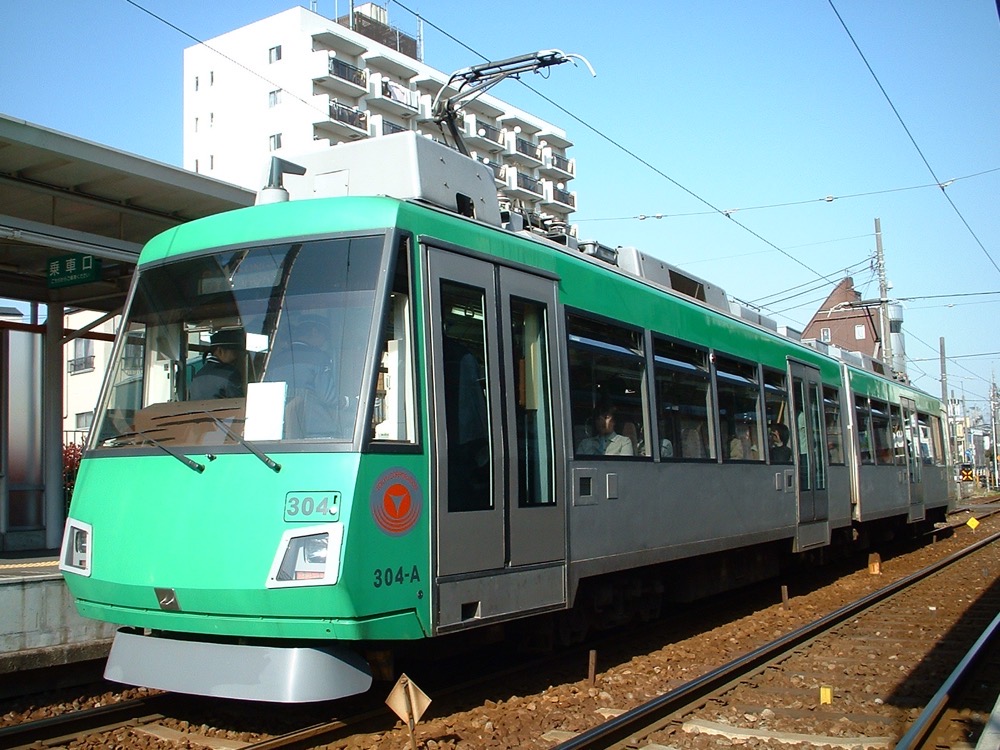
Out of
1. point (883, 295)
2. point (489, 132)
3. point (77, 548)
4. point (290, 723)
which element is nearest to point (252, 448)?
point (77, 548)

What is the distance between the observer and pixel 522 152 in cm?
7219

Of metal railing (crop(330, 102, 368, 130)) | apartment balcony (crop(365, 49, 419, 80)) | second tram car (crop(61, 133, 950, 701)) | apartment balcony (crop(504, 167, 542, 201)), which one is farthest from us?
apartment balcony (crop(504, 167, 542, 201))

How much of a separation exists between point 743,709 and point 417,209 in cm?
A: 387

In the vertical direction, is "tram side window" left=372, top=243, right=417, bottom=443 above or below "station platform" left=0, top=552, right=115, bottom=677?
above

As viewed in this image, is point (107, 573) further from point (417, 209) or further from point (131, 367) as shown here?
point (417, 209)

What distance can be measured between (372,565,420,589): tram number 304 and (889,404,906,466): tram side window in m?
13.7

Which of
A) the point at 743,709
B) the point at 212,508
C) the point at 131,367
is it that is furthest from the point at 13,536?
the point at 743,709

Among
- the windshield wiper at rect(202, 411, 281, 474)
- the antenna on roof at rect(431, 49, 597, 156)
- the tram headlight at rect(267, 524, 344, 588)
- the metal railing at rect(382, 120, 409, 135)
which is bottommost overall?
the tram headlight at rect(267, 524, 344, 588)

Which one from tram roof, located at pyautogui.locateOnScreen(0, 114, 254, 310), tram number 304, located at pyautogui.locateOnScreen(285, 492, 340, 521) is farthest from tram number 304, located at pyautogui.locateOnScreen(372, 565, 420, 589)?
tram roof, located at pyautogui.locateOnScreen(0, 114, 254, 310)

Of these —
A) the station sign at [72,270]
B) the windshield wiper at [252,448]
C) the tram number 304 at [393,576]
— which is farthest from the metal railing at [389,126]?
the tram number 304 at [393,576]

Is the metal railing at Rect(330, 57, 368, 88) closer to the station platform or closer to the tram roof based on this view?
the tram roof

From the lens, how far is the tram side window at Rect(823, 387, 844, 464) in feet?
45.4

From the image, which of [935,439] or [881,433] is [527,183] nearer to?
[935,439]

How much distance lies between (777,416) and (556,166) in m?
66.1
